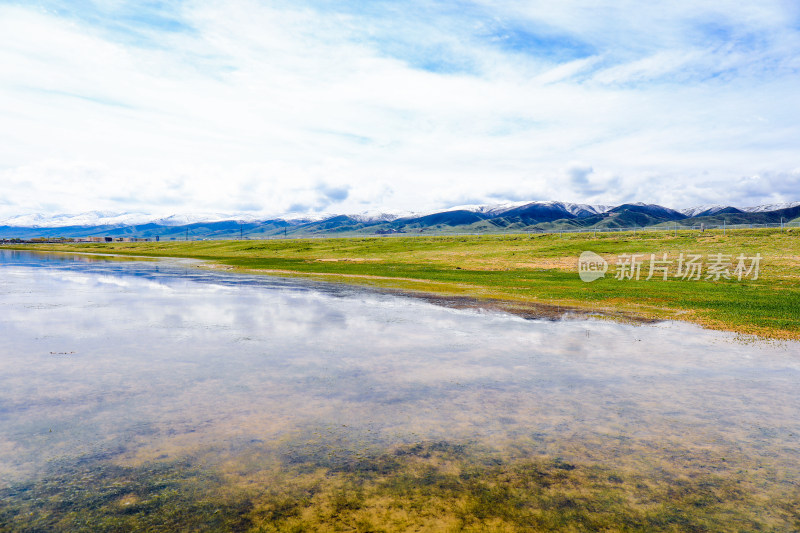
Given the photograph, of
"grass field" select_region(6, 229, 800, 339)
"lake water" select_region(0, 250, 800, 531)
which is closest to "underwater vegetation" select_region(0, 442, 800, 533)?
"lake water" select_region(0, 250, 800, 531)

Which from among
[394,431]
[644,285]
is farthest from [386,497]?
[644,285]

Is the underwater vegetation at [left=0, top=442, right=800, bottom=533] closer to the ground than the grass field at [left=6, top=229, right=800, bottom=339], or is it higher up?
higher up

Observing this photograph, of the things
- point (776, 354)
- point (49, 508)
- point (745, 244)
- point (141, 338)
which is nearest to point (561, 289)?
point (776, 354)

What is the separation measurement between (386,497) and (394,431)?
7.76 ft

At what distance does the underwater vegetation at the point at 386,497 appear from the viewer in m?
6.39

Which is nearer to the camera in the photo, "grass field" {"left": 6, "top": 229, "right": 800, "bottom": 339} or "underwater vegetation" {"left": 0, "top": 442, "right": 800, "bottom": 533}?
"underwater vegetation" {"left": 0, "top": 442, "right": 800, "bottom": 533}

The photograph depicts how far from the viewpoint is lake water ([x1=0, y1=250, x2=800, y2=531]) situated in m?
6.71

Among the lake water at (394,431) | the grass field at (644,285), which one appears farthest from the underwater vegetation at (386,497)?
the grass field at (644,285)

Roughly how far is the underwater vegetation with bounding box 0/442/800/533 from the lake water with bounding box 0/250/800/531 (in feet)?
0.10

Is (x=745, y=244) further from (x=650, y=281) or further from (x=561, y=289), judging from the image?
(x=561, y=289)

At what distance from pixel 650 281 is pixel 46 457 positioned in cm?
4258

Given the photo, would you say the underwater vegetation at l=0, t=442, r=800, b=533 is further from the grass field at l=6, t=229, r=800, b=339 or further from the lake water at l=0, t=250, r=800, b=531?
the grass field at l=6, t=229, r=800, b=339

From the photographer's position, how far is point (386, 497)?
23.0 feet

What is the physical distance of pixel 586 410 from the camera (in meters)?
10.6
